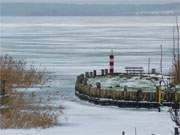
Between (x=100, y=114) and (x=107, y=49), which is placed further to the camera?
(x=107, y=49)

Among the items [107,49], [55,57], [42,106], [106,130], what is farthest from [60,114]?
[107,49]

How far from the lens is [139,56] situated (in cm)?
6091

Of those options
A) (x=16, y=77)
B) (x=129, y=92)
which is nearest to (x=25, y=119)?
(x=16, y=77)

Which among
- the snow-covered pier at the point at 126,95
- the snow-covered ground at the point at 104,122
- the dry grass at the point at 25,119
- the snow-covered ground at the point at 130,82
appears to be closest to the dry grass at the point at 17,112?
the dry grass at the point at 25,119

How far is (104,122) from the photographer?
81.9 feet

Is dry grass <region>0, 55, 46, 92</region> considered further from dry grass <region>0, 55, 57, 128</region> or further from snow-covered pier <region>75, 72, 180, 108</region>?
snow-covered pier <region>75, 72, 180, 108</region>

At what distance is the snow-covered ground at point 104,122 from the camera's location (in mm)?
21891

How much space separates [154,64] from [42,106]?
26.0 meters

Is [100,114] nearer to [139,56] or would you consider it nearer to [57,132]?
[57,132]

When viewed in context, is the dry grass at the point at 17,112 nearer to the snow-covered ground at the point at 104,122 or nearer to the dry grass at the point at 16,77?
the dry grass at the point at 16,77

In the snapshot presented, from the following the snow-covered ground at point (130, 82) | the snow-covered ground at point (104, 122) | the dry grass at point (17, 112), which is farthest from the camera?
the snow-covered ground at point (130, 82)

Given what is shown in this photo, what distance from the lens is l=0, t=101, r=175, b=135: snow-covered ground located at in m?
21.9

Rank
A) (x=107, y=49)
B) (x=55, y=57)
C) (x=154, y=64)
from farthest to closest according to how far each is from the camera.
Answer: (x=107, y=49) < (x=55, y=57) < (x=154, y=64)

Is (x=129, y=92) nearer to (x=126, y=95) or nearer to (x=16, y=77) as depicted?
(x=126, y=95)
